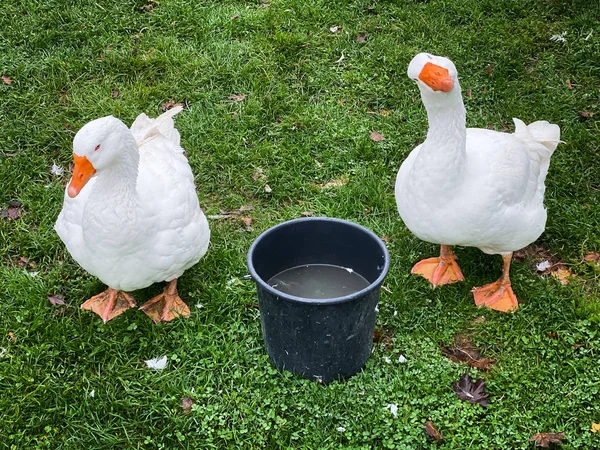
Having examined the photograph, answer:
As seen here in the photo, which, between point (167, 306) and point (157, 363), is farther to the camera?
point (167, 306)

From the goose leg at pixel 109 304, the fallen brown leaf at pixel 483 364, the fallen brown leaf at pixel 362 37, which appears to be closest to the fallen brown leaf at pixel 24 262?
the goose leg at pixel 109 304

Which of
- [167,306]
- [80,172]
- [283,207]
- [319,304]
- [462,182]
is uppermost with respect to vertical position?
[80,172]

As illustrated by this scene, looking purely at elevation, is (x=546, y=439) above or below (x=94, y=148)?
below

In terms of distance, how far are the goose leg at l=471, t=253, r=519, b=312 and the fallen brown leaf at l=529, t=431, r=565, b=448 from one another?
83 cm

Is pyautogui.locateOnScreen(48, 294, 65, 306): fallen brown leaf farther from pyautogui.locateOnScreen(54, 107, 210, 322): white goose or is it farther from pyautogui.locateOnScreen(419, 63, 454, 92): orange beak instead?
pyautogui.locateOnScreen(419, 63, 454, 92): orange beak

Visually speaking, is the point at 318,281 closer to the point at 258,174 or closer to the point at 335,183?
the point at 335,183

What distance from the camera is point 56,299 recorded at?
390 cm

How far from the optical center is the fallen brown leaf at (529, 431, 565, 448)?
10.2 feet

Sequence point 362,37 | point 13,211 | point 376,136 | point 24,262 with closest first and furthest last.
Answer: point 24,262 < point 13,211 < point 376,136 < point 362,37

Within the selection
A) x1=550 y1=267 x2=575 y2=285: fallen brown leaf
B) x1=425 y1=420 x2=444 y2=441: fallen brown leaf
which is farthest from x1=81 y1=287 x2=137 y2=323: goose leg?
x1=550 y1=267 x2=575 y2=285: fallen brown leaf

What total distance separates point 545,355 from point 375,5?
434 centimetres

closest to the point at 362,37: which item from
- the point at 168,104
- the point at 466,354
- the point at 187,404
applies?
the point at 168,104

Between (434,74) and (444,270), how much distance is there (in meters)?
1.36

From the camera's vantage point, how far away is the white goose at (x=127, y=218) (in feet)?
10.6
